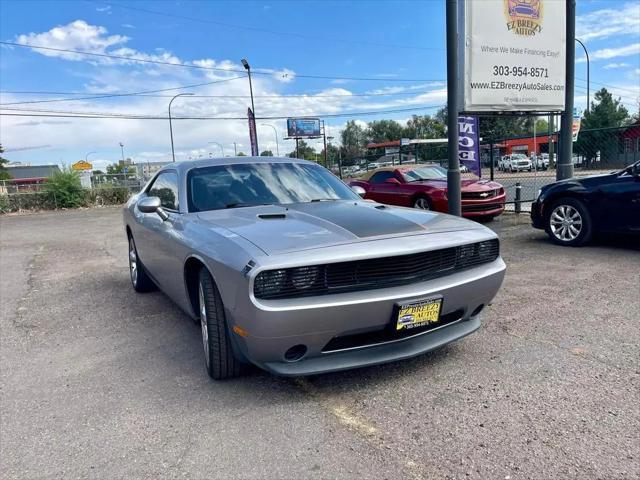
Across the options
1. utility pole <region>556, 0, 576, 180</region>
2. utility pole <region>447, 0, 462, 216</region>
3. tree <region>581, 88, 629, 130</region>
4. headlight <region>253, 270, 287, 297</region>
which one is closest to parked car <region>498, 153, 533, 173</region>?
tree <region>581, 88, 629, 130</region>

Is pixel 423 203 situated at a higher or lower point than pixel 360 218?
lower

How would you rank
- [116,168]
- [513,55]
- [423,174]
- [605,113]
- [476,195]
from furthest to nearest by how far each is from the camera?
[116,168] < [605,113] < [423,174] < [476,195] < [513,55]

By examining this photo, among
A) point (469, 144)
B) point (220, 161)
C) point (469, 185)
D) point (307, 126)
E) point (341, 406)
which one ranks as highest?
point (307, 126)

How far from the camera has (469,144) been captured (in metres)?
11.9

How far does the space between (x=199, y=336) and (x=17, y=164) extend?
12357 cm

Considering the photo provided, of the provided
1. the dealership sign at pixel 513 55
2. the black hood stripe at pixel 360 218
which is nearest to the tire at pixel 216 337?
the black hood stripe at pixel 360 218

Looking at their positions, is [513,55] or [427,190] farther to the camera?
[427,190]

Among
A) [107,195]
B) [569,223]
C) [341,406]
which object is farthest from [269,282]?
[107,195]

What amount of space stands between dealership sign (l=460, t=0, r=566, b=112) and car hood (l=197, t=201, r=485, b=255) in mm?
6326

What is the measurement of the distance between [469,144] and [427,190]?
209 cm

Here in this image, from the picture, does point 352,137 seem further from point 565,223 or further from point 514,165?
point 565,223

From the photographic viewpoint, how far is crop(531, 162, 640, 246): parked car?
6.75 meters

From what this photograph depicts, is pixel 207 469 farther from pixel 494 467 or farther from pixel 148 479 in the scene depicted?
pixel 494 467

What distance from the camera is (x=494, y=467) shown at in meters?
2.33
